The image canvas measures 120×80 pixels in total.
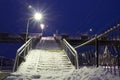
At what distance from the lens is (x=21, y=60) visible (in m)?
17.2

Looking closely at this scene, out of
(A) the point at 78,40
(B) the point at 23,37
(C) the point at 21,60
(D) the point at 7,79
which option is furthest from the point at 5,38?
(D) the point at 7,79

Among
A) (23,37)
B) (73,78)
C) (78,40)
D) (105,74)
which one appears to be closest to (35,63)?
(73,78)

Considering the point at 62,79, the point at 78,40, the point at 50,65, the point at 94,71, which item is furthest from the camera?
the point at 78,40

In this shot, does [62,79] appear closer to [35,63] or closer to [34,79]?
[34,79]

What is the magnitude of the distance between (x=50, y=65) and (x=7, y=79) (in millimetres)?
6105

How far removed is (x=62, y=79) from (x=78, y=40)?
41293 mm

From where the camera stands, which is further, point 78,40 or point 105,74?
point 78,40

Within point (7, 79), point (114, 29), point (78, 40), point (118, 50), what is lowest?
point (7, 79)

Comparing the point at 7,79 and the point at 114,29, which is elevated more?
the point at 114,29

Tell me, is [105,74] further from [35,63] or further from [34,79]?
[35,63]

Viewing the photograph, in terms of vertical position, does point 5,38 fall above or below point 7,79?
above

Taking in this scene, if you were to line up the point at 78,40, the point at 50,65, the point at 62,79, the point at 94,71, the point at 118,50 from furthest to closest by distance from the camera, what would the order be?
1. the point at 78,40
2. the point at 50,65
3. the point at 62,79
4. the point at 94,71
5. the point at 118,50

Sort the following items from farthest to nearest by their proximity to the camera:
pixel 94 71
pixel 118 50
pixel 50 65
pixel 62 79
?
pixel 50 65, pixel 62 79, pixel 94 71, pixel 118 50

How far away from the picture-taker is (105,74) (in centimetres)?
857
